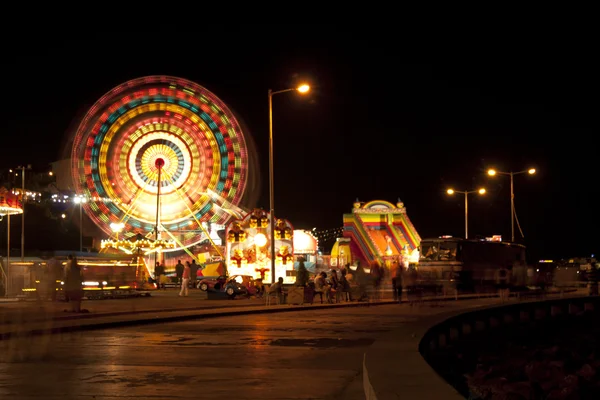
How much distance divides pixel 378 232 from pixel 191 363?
88857mm

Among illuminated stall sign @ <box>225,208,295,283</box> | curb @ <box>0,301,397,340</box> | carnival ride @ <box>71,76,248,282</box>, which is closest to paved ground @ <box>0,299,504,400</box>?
curb @ <box>0,301,397,340</box>

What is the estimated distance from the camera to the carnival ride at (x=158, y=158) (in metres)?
61.5

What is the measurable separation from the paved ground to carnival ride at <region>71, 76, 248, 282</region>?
42328 millimetres

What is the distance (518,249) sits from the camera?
59031 mm

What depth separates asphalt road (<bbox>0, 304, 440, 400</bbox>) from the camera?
10000 millimetres

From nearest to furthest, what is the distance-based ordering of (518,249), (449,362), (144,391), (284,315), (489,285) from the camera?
1. (144,391)
2. (449,362)
3. (284,315)
4. (489,285)
5. (518,249)

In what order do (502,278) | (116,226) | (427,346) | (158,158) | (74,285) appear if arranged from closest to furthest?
(427,346), (74,285), (502,278), (116,226), (158,158)

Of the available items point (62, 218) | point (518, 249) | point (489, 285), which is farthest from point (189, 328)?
point (62, 218)

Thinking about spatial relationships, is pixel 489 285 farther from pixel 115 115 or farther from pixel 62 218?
pixel 62 218

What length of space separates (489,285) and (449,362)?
1325 inches

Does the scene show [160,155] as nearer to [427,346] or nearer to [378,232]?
[378,232]

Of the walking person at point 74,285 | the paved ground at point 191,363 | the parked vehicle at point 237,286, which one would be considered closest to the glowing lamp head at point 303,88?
the parked vehicle at point 237,286

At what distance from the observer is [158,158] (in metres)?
64.0

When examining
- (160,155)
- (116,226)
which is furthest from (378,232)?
(116,226)
